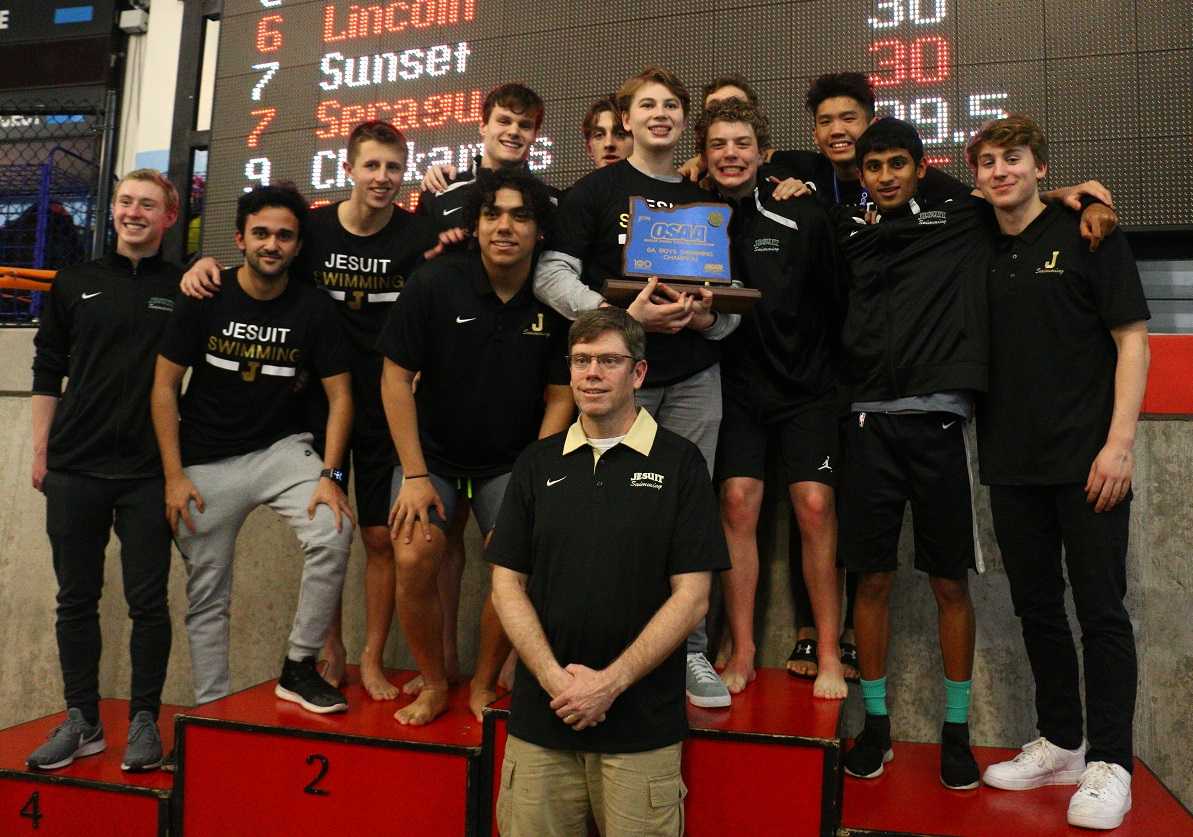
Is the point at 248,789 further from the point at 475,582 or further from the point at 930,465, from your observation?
the point at 930,465

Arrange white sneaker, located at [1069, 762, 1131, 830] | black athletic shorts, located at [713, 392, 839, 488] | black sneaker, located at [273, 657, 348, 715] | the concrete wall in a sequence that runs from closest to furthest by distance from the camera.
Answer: white sneaker, located at [1069, 762, 1131, 830]
black sneaker, located at [273, 657, 348, 715]
black athletic shorts, located at [713, 392, 839, 488]
the concrete wall

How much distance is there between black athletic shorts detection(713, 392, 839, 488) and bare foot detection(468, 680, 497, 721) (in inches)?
34.5

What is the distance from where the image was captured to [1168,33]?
3.81 meters

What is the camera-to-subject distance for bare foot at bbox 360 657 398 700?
107 inches

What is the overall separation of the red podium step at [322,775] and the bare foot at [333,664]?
39cm

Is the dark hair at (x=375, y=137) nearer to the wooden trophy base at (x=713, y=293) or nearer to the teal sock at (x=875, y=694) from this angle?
the wooden trophy base at (x=713, y=293)

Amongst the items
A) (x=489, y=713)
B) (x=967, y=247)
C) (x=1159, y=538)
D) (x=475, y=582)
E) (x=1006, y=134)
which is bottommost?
(x=489, y=713)

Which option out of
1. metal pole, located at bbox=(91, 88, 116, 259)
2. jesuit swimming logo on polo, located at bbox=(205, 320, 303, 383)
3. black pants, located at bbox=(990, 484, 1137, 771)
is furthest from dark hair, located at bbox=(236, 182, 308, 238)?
metal pole, located at bbox=(91, 88, 116, 259)

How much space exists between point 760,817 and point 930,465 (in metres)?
0.94

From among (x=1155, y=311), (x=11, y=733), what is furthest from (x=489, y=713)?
(x=1155, y=311)

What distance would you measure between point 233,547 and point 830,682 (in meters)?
1.71

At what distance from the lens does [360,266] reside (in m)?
2.83

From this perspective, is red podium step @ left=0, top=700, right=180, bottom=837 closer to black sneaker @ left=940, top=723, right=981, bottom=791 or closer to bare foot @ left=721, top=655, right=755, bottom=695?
bare foot @ left=721, top=655, right=755, bottom=695

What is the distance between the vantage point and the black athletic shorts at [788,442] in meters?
2.64
